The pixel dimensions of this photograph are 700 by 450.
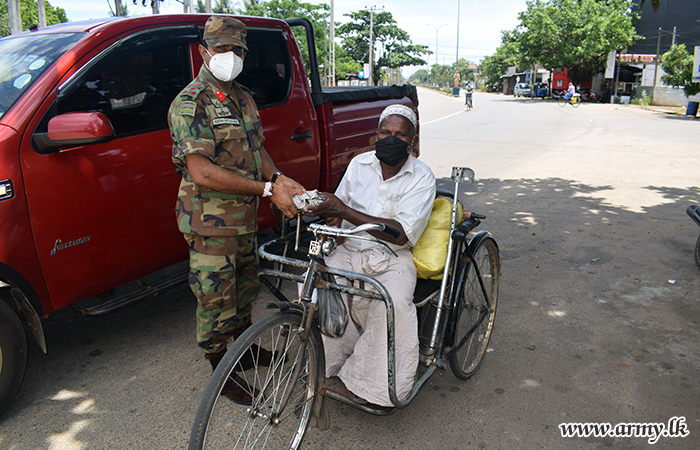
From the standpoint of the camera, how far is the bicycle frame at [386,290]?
2273 mm

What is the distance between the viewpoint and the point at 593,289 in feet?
15.2

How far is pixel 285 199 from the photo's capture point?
2.53 metres

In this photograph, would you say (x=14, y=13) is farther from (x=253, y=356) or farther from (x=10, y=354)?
(x=253, y=356)

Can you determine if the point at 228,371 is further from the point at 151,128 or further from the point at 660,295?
the point at 660,295

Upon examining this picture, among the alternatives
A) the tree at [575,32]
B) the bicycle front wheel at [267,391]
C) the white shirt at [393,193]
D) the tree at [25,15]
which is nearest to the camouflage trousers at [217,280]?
the bicycle front wheel at [267,391]

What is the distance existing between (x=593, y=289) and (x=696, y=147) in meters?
11.1

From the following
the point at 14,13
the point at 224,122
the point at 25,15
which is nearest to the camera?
the point at 224,122

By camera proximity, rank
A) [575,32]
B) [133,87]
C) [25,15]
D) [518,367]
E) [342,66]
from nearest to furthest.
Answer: [133,87], [518,367], [25,15], [575,32], [342,66]

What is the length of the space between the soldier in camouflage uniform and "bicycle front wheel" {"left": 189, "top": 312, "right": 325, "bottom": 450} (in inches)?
6.3

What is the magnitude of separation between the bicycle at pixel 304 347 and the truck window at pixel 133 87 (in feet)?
4.21

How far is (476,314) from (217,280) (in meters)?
1.66

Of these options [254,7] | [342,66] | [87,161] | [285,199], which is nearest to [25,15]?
[254,7]

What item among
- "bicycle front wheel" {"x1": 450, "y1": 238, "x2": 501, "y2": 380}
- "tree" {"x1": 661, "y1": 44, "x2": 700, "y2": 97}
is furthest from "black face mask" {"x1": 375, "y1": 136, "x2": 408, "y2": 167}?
"tree" {"x1": 661, "y1": 44, "x2": 700, "y2": 97}

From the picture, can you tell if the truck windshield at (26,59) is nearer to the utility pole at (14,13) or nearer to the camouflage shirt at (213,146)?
the camouflage shirt at (213,146)
